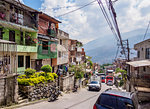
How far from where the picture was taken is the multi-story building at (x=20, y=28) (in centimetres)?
1336

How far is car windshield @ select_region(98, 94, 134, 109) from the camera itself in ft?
15.9

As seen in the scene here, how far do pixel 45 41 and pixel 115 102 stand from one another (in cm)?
1682

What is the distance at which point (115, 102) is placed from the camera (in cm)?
500

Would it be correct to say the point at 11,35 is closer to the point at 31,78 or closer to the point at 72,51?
the point at 31,78

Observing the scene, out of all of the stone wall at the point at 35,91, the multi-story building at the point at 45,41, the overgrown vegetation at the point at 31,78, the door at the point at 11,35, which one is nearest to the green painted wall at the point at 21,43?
the door at the point at 11,35

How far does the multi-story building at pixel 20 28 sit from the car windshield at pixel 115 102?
11.1m

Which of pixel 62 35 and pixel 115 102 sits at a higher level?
pixel 62 35

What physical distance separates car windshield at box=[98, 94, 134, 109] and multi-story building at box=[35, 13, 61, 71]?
47.0 feet

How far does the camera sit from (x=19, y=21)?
587 inches

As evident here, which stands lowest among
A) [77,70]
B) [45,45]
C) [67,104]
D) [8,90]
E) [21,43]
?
[67,104]

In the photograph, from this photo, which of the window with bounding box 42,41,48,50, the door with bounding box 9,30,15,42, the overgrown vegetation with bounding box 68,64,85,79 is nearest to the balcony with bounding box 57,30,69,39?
the window with bounding box 42,41,48,50

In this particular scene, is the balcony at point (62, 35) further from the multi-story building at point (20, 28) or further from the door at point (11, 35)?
the door at point (11, 35)

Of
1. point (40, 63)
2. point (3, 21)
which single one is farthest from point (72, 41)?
point (3, 21)

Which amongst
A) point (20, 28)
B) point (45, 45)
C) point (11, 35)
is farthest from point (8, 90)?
point (45, 45)
